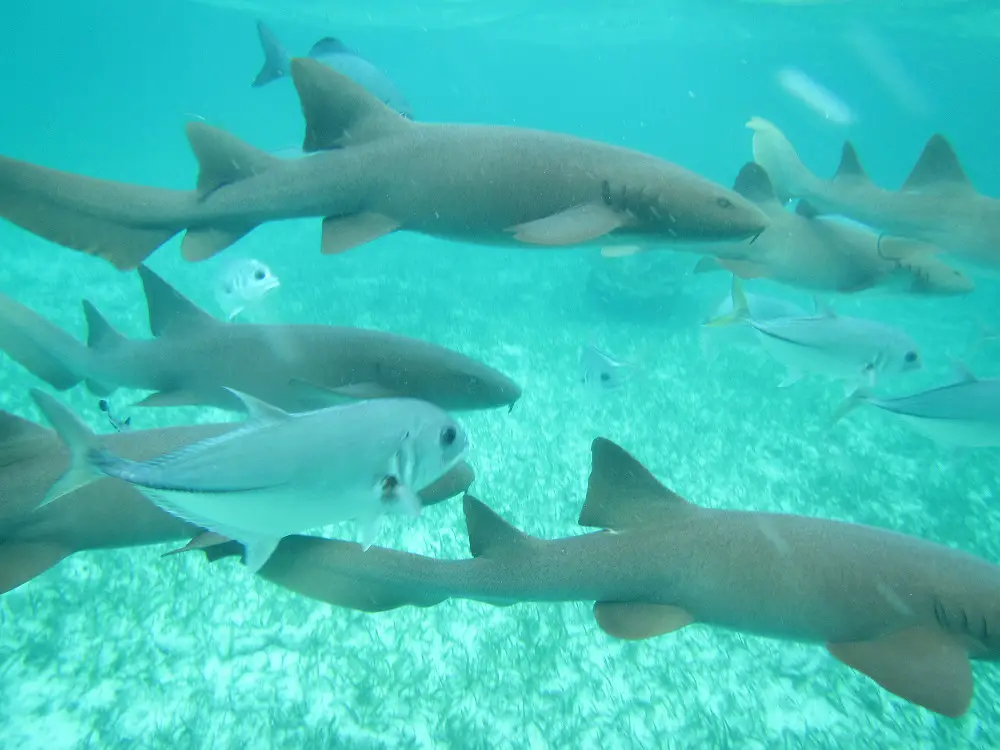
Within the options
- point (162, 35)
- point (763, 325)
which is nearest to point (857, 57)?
point (763, 325)

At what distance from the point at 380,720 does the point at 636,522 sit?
3447 mm

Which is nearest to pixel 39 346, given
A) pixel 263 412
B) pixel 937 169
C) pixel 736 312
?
pixel 263 412

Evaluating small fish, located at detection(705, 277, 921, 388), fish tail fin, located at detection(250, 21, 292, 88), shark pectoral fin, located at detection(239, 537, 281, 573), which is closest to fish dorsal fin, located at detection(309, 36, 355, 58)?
fish tail fin, located at detection(250, 21, 292, 88)

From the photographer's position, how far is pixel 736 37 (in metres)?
50.8

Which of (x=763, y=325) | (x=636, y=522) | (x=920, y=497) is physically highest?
(x=636, y=522)

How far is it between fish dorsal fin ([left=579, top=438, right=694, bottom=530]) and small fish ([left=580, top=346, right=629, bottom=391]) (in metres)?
5.02

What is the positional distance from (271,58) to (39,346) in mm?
5894

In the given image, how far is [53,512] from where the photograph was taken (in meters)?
2.86

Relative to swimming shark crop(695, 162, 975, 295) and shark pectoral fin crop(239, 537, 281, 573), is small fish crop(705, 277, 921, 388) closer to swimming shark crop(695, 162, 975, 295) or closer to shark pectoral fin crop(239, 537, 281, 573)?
swimming shark crop(695, 162, 975, 295)

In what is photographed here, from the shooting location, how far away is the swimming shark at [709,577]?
2.67m

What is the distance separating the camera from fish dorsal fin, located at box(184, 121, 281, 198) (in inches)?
118

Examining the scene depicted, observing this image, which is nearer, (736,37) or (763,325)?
(763,325)

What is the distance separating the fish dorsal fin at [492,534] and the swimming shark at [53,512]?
1366 millimetres

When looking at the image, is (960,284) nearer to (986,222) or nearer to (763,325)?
(986,222)
